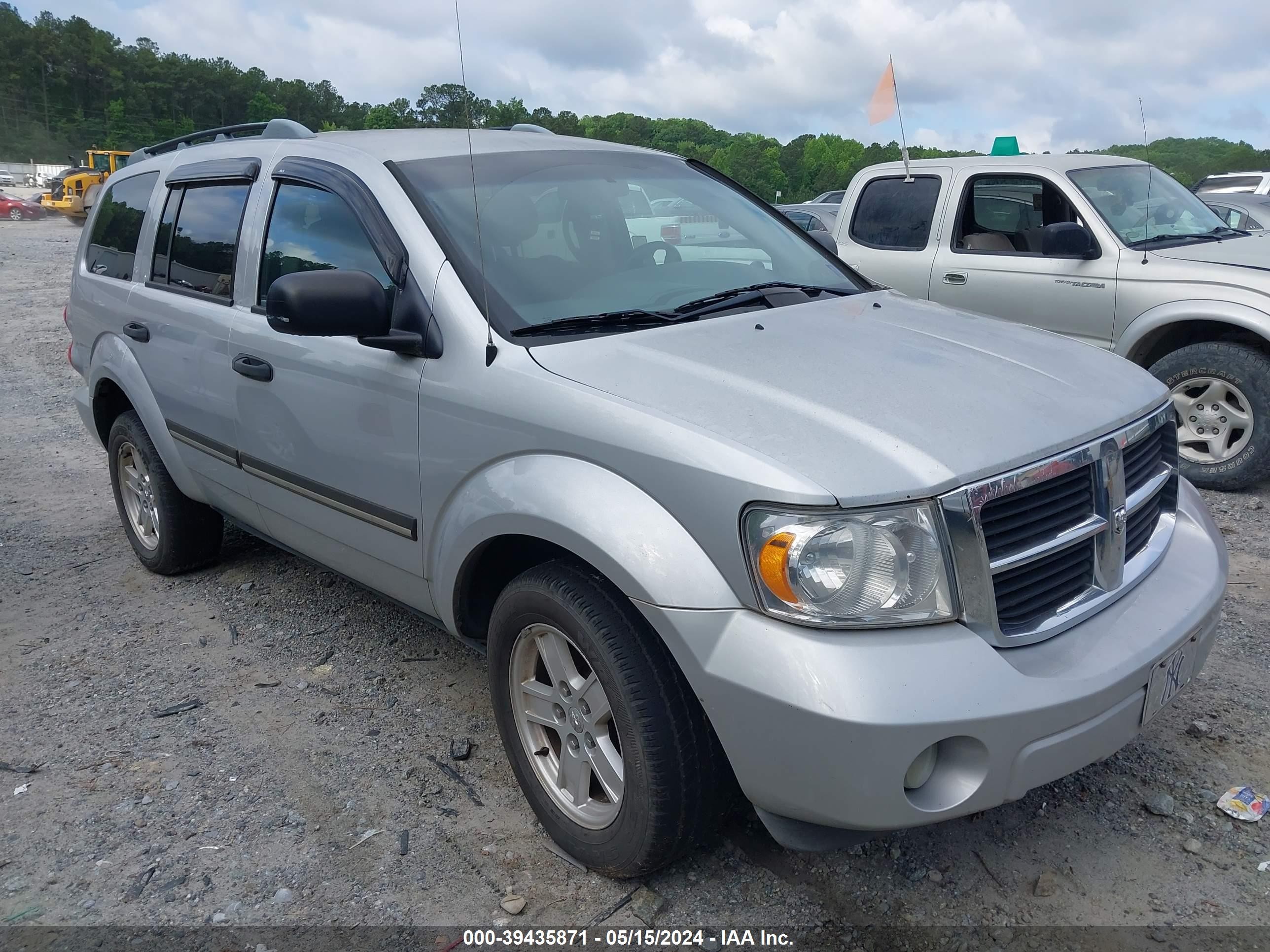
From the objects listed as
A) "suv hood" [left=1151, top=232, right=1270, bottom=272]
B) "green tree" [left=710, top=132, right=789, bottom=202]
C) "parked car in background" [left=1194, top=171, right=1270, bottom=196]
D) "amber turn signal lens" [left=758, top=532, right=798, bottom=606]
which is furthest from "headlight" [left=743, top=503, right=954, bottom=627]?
"parked car in background" [left=1194, top=171, right=1270, bottom=196]

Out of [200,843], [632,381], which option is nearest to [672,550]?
[632,381]

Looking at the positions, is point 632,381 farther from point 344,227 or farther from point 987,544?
point 344,227

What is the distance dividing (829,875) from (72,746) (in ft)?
8.02

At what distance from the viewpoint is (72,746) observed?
328 cm

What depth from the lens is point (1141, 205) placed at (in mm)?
6156

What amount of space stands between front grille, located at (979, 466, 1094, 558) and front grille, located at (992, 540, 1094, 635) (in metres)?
0.05

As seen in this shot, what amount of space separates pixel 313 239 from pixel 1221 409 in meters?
4.74

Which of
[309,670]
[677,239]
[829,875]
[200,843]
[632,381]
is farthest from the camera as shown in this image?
[309,670]

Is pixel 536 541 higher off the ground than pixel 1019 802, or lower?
higher

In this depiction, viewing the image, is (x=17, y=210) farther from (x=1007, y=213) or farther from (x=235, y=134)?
(x=1007, y=213)

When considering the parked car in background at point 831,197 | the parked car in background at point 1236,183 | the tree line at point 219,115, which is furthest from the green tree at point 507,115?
the parked car in background at point 831,197

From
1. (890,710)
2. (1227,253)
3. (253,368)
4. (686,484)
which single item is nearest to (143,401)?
(253,368)

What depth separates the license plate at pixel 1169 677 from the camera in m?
2.24

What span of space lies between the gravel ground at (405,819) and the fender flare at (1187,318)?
1632mm
